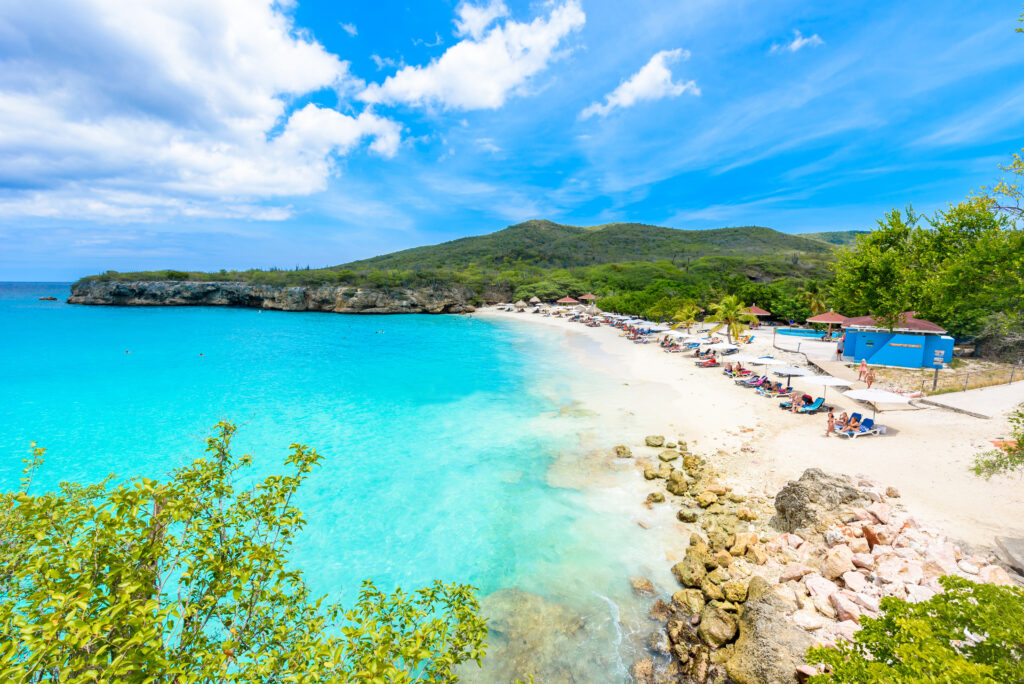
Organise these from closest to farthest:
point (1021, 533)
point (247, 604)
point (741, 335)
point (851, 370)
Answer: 1. point (247, 604)
2. point (1021, 533)
3. point (851, 370)
4. point (741, 335)

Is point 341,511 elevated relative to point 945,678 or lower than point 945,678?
lower

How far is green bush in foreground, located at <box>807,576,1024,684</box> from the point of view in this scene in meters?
3.14

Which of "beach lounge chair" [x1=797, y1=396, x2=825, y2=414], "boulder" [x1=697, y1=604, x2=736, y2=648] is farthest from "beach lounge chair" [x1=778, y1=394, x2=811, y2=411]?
"boulder" [x1=697, y1=604, x2=736, y2=648]

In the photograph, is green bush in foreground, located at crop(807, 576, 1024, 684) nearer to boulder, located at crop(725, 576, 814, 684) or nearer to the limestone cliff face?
boulder, located at crop(725, 576, 814, 684)

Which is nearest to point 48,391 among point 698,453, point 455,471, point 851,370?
point 455,471

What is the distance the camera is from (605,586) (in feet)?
28.6

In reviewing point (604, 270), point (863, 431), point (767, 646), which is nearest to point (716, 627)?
point (767, 646)

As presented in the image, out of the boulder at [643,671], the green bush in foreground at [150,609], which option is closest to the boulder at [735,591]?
the boulder at [643,671]

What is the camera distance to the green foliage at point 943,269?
11070 millimetres

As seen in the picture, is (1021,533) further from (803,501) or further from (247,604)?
(247,604)

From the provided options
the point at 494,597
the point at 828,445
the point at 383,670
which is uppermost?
the point at 383,670

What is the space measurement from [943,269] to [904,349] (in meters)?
7.53

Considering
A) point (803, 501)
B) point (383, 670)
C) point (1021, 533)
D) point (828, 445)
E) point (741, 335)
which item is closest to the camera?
point (383, 670)

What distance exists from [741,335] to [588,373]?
1970 cm
